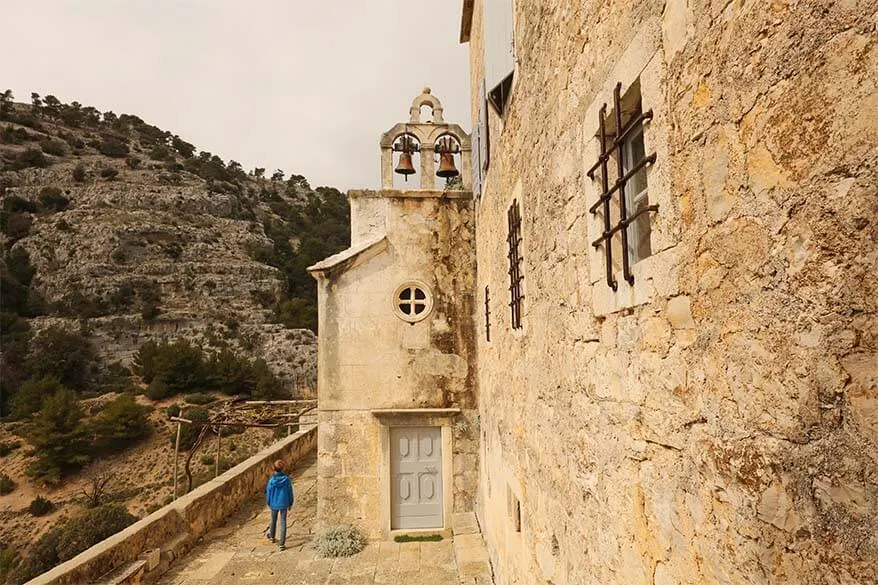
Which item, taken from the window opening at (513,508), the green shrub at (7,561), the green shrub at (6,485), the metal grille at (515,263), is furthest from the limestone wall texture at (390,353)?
the green shrub at (6,485)

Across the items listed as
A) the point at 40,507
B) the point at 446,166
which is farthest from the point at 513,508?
the point at 40,507

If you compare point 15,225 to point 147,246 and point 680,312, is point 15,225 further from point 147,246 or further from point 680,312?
point 680,312

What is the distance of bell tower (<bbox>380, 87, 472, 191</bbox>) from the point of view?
8.80 m

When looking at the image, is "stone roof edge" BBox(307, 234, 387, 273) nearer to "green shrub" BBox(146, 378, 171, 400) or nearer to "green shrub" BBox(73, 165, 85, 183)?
"green shrub" BBox(146, 378, 171, 400)

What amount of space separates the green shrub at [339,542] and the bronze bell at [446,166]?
19.8ft

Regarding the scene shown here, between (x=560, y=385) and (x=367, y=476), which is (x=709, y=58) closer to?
(x=560, y=385)

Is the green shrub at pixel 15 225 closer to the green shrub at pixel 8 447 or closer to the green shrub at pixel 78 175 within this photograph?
the green shrub at pixel 78 175

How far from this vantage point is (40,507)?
66.3 feet

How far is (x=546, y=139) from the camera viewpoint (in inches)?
121

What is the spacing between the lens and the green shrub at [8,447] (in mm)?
24031

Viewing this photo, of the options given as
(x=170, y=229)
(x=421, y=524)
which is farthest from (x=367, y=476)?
(x=170, y=229)

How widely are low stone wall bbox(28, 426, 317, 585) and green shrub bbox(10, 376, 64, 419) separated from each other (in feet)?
82.1

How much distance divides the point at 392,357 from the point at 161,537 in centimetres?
412

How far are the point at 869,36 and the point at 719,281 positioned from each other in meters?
0.59
